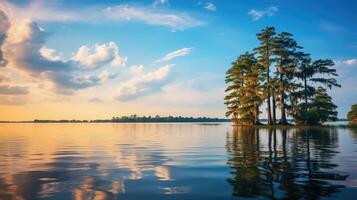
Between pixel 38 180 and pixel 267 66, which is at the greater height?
pixel 267 66

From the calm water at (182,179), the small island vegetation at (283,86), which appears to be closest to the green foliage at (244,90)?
the small island vegetation at (283,86)

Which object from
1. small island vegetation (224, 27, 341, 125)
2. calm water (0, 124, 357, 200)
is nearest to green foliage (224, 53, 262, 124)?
small island vegetation (224, 27, 341, 125)

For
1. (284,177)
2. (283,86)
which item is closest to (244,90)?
(283,86)

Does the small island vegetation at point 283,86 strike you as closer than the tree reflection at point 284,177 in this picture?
No

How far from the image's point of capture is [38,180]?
10844 mm

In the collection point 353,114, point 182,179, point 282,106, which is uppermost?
point 282,106

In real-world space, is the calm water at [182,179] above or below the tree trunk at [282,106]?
below

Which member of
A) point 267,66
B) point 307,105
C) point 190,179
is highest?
point 267,66

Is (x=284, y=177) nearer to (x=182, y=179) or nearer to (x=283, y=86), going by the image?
(x=182, y=179)

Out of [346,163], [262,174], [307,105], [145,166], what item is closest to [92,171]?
[145,166]

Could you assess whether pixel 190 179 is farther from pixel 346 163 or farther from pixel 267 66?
pixel 267 66

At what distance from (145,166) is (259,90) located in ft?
163

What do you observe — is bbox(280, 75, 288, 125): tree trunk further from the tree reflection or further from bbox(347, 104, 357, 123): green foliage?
the tree reflection

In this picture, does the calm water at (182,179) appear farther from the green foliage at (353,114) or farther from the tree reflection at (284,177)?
the green foliage at (353,114)
